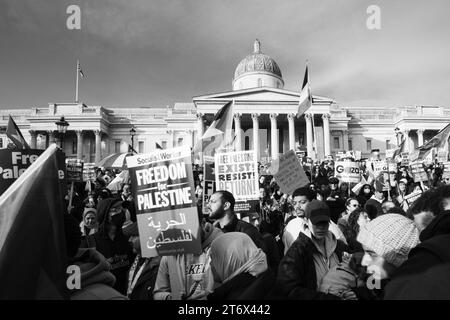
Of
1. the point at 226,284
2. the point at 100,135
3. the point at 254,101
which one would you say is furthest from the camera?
the point at 100,135

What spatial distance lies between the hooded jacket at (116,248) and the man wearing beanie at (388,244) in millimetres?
3358

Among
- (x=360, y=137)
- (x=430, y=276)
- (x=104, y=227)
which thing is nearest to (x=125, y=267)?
(x=104, y=227)

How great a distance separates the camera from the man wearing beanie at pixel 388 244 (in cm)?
210

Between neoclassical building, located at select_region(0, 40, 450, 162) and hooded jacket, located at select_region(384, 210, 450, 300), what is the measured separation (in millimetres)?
47303

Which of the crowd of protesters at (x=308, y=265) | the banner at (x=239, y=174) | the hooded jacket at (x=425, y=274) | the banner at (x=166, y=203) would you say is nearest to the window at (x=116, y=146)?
the banner at (x=239, y=174)

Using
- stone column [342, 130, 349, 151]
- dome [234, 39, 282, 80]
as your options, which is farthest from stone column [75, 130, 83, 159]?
stone column [342, 130, 349, 151]

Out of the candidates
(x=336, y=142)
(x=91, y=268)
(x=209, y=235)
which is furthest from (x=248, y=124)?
(x=91, y=268)

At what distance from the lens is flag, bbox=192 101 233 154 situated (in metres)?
8.55

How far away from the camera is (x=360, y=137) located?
2313 inches

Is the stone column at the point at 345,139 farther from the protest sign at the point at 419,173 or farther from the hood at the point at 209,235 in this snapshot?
the hood at the point at 209,235

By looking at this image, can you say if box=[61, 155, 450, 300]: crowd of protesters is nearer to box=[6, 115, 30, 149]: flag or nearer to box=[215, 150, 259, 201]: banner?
box=[215, 150, 259, 201]: banner
